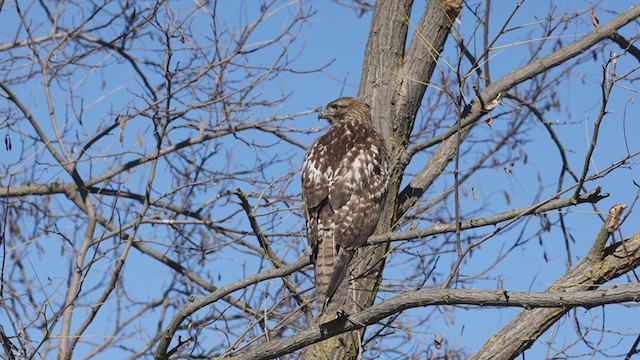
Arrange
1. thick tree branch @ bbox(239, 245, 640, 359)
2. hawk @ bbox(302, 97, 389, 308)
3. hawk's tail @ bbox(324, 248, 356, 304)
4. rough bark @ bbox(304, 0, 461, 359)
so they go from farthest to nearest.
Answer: rough bark @ bbox(304, 0, 461, 359), hawk @ bbox(302, 97, 389, 308), hawk's tail @ bbox(324, 248, 356, 304), thick tree branch @ bbox(239, 245, 640, 359)

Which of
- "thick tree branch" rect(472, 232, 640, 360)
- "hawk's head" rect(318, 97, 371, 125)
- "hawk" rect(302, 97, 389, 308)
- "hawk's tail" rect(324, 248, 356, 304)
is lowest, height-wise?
"thick tree branch" rect(472, 232, 640, 360)

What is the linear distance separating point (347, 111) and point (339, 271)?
155 cm

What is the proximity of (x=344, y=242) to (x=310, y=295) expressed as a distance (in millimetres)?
1046

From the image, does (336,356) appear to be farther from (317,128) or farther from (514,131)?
(514,131)

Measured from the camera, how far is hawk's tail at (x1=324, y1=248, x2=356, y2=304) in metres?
4.99

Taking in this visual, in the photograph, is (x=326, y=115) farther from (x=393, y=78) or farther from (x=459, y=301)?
(x=459, y=301)

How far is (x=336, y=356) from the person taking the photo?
6008 mm

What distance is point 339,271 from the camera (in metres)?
5.09

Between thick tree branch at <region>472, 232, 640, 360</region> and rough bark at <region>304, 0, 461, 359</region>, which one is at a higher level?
rough bark at <region>304, 0, 461, 359</region>

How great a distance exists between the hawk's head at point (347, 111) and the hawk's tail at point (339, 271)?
4.07 feet

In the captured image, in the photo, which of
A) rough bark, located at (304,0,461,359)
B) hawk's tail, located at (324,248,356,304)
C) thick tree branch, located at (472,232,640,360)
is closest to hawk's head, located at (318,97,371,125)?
rough bark, located at (304,0,461,359)

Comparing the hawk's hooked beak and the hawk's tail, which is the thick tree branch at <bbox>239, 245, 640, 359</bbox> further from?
the hawk's hooked beak

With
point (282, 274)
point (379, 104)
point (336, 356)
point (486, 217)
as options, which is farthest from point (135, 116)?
point (486, 217)

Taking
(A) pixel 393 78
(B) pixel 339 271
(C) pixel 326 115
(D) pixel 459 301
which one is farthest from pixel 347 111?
(D) pixel 459 301
